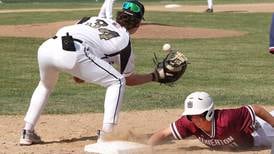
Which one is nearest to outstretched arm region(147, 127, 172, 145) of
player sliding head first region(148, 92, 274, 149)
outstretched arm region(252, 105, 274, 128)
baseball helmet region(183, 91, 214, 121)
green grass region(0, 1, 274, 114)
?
player sliding head first region(148, 92, 274, 149)

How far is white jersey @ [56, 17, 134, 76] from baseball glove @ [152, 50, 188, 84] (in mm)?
480

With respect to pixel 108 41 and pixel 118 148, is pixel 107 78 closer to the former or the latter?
pixel 108 41

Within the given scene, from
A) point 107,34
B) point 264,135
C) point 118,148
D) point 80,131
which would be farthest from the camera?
point 80,131

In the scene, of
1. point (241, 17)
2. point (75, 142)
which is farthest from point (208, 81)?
point (241, 17)

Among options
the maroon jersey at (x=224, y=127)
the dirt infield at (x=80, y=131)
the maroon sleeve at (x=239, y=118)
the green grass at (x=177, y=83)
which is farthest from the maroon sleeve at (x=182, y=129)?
the green grass at (x=177, y=83)

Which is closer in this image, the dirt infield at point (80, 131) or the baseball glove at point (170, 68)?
the dirt infield at point (80, 131)

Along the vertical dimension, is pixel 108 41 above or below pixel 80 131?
above

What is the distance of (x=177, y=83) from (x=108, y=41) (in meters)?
5.31

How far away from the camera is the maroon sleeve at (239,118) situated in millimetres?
5586

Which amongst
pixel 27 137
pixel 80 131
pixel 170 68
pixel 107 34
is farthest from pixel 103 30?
pixel 80 131

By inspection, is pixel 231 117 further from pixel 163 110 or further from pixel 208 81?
pixel 208 81

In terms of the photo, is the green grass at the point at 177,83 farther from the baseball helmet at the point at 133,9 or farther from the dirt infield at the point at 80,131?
the baseball helmet at the point at 133,9

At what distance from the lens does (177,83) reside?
10.8 m

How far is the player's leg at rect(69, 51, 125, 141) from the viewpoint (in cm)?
552
